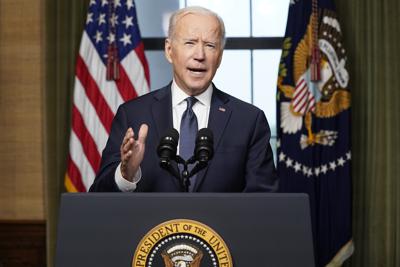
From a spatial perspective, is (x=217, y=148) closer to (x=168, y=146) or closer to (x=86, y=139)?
(x=168, y=146)

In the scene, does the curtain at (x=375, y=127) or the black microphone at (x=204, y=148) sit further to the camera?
the curtain at (x=375, y=127)

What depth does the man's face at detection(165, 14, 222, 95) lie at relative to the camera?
270cm

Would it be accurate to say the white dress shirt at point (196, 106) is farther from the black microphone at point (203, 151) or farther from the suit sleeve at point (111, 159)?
the black microphone at point (203, 151)

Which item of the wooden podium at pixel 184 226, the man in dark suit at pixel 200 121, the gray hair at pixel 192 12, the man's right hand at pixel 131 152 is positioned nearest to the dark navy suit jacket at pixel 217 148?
the man in dark suit at pixel 200 121

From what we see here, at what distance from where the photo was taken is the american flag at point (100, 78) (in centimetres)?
578

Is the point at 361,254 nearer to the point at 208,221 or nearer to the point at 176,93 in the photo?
the point at 176,93

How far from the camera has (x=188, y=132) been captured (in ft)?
8.87

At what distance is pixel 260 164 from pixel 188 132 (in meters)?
0.28

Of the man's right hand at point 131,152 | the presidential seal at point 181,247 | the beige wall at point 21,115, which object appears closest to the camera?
the presidential seal at point 181,247

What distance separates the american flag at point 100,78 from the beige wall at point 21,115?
0.50 m

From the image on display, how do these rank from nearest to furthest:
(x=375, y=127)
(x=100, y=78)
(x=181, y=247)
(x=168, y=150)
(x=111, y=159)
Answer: (x=181, y=247), (x=168, y=150), (x=111, y=159), (x=100, y=78), (x=375, y=127)

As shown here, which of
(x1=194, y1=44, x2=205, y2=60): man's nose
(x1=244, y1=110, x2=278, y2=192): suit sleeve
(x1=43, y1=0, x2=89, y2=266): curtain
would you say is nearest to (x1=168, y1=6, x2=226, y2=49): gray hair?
(x1=194, y1=44, x2=205, y2=60): man's nose

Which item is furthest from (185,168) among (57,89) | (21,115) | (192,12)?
(21,115)

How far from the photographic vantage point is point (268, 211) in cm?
207
